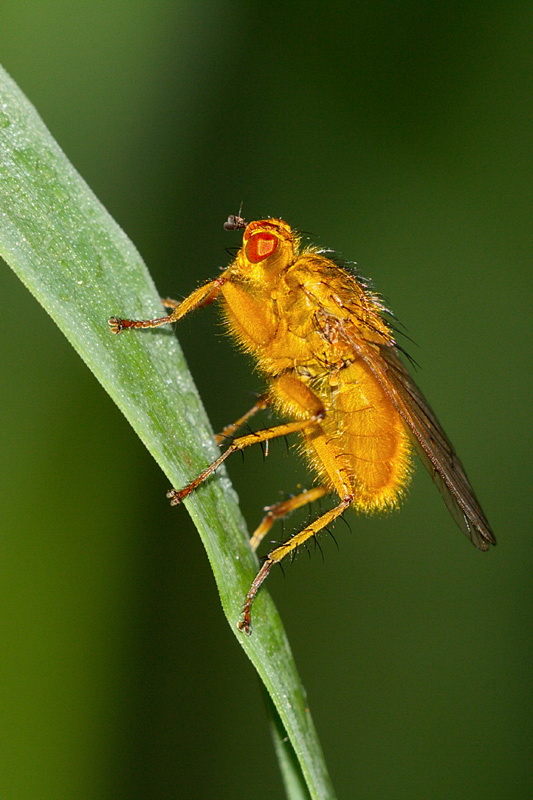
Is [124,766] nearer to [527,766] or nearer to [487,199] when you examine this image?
[527,766]

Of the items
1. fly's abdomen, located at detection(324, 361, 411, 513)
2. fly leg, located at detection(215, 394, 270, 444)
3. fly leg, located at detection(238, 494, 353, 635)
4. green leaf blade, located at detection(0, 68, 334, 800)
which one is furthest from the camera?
fly leg, located at detection(215, 394, 270, 444)

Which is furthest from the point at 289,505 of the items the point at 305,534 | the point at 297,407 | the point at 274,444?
the point at 274,444

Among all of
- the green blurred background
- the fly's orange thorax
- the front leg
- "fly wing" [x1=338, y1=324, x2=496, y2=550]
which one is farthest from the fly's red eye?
the green blurred background

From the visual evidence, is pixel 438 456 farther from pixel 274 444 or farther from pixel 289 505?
pixel 274 444

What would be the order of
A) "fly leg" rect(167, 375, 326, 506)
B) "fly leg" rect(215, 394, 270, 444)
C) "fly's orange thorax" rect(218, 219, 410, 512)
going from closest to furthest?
"fly leg" rect(167, 375, 326, 506)
"fly's orange thorax" rect(218, 219, 410, 512)
"fly leg" rect(215, 394, 270, 444)

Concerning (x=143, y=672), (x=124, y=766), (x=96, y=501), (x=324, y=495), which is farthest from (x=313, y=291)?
(x=124, y=766)

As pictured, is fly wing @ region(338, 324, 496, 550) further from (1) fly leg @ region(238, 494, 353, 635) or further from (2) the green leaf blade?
(2) the green leaf blade

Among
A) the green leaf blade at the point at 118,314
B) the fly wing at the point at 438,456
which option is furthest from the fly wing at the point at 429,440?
the green leaf blade at the point at 118,314
